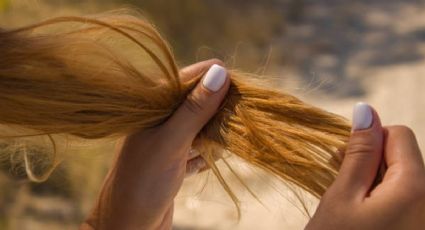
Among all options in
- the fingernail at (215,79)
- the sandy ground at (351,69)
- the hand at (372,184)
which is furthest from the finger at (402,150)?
the sandy ground at (351,69)

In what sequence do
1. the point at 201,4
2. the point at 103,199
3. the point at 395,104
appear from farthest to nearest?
the point at 201,4 < the point at 395,104 < the point at 103,199

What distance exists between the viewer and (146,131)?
125cm

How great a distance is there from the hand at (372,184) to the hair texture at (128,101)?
0.28ft

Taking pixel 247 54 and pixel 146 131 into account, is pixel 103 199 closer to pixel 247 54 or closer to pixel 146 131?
pixel 146 131

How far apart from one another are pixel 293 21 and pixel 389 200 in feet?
16.5

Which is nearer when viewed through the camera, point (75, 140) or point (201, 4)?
point (75, 140)

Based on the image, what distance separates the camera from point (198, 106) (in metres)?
1.23

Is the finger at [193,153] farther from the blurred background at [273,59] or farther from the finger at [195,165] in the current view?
the blurred background at [273,59]

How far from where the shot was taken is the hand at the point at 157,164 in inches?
48.4

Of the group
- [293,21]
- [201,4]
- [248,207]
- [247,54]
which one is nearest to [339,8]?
[293,21]

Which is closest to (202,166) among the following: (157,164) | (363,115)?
(157,164)

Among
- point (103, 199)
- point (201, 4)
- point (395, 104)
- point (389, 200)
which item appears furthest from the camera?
point (201, 4)

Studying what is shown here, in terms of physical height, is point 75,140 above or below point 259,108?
below

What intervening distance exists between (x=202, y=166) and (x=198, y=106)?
7.1 inches
